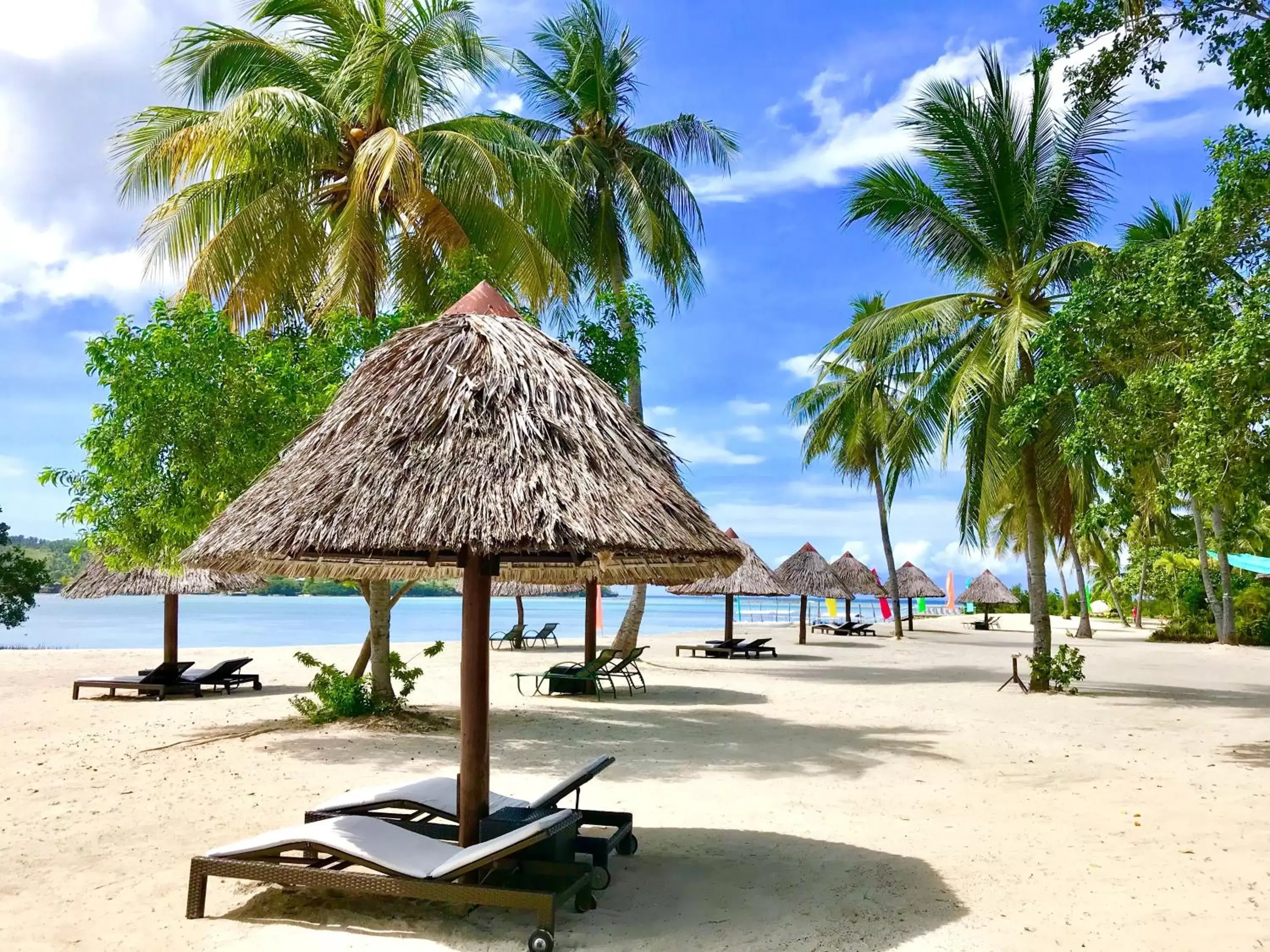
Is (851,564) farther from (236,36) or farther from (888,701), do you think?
(236,36)

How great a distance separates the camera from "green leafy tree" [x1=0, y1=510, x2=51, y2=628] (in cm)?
2172

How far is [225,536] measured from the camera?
5.22 meters

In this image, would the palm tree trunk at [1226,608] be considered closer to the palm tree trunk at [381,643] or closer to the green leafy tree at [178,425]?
the palm tree trunk at [381,643]

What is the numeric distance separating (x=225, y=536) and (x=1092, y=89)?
9.43 meters

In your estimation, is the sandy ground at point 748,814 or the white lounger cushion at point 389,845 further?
the sandy ground at point 748,814

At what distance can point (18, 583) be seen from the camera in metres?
21.8

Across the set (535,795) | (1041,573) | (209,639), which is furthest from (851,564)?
(535,795)

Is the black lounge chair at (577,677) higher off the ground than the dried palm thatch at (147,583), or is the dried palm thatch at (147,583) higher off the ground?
the dried palm thatch at (147,583)

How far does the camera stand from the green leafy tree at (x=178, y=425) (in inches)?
394

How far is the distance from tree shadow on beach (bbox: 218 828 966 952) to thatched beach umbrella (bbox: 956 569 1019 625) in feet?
120

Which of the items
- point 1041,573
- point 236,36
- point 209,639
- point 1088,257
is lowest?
point 209,639

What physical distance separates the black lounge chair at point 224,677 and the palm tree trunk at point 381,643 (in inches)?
157

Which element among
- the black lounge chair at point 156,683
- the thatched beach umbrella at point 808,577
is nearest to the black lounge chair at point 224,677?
the black lounge chair at point 156,683

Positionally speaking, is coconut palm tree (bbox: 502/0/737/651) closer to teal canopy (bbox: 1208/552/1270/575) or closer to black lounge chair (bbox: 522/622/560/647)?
black lounge chair (bbox: 522/622/560/647)
